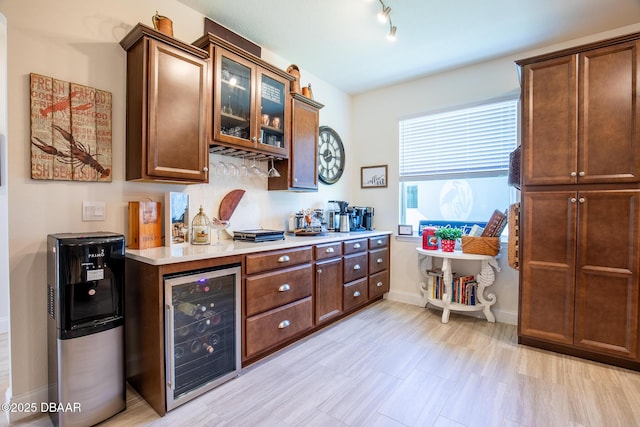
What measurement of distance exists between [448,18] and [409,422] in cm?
293

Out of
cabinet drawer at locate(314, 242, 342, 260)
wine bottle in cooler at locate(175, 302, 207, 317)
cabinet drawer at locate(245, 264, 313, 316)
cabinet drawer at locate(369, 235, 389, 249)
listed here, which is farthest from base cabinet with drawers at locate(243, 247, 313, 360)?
cabinet drawer at locate(369, 235, 389, 249)

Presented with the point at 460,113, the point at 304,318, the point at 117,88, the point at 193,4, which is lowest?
the point at 304,318

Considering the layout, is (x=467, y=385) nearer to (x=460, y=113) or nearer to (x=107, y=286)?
(x=107, y=286)

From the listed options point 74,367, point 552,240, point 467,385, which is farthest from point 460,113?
point 74,367

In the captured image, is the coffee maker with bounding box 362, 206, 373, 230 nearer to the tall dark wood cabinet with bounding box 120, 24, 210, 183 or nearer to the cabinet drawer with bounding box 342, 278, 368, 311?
the cabinet drawer with bounding box 342, 278, 368, 311

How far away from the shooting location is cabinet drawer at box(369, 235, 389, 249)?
11.5ft

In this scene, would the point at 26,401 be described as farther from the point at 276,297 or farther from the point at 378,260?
the point at 378,260

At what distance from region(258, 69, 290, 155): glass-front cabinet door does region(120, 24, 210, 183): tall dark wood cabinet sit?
52 centimetres

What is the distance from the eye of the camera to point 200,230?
2295 mm

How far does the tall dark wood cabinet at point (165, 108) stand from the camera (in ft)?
6.29

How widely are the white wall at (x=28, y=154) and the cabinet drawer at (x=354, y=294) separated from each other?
1.95 m

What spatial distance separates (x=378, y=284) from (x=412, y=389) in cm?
171

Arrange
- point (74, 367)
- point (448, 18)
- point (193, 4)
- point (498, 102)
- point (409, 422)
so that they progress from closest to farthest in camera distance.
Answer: point (74, 367) → point (409, 422) → point (193, 4) → point (448, 18) → point (498, 102)

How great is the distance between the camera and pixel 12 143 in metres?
1.70
